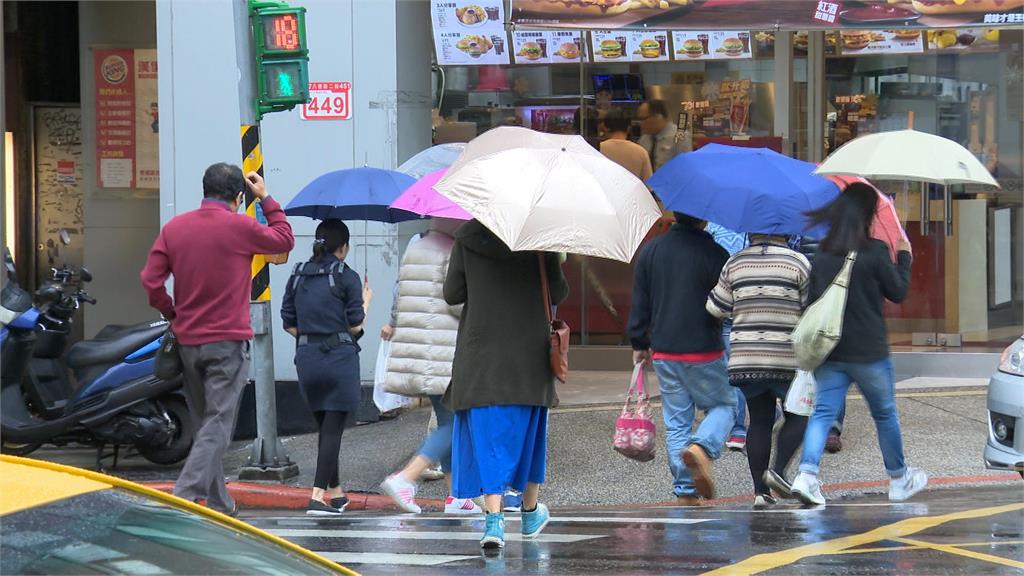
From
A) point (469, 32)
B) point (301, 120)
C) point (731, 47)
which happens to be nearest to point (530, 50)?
point (469, 32)

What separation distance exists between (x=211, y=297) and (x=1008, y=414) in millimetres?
4595

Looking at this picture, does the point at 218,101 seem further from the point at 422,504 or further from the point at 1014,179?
the point at 1014,179

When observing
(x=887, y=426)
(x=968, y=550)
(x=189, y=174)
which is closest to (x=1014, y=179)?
(x=887, y=426)

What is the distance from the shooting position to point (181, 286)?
7.62 meters

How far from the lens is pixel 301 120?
38.6 ft

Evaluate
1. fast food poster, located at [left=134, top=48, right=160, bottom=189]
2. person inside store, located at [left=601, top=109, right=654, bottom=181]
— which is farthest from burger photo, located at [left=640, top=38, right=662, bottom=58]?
fast food poster, located at [left=134, top=48, right=160, bottom=189]

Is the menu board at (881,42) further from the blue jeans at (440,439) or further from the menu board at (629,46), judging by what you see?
the blue jeans at (440,439)

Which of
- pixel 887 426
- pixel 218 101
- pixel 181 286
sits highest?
pixel 218 101

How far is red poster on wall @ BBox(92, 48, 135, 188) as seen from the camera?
13594mm

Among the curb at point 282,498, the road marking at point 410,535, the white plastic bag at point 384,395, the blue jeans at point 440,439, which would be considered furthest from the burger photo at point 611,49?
the road marking at point 410,535

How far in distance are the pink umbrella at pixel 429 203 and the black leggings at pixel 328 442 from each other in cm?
134

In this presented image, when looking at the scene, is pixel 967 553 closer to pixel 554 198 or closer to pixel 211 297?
pixel 554 198

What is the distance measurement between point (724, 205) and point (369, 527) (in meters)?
2.72

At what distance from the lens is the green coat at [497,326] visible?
6.65m
